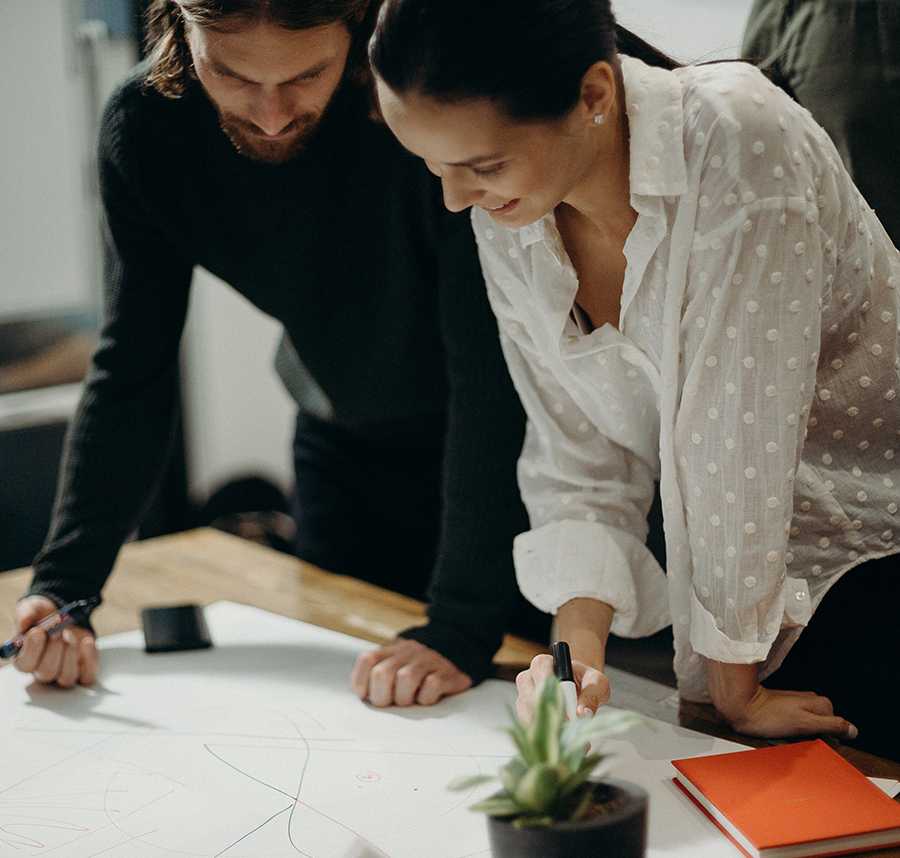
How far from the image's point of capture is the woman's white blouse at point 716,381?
2.99 feet

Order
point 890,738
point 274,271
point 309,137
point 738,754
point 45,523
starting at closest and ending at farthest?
point 738,754
point 890,738
point 309,137
point 274,271
point 45,523

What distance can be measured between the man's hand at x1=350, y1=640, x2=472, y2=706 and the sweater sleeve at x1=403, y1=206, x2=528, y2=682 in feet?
0.14

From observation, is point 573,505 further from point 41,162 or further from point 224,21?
point 41,162

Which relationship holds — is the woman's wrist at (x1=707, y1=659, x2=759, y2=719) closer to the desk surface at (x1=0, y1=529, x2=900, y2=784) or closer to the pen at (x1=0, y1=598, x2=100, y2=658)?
the desk surface at (x1=0, y1=529, x2=900, y2=784)

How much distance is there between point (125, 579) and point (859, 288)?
1000mm

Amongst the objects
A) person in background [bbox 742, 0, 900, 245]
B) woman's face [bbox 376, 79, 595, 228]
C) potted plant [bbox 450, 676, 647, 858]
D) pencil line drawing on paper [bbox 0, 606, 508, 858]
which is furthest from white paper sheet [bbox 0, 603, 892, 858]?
person in background [bbox 742, 0, 900, 245]

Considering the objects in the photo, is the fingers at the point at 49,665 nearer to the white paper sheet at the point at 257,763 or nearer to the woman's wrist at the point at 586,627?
the white paper sheet at the point at 257,763

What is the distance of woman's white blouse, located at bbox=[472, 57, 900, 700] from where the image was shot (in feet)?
2.99

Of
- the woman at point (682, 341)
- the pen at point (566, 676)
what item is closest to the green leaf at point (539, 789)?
the pen at point (566, 676)

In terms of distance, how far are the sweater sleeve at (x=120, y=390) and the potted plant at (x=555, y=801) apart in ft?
2.55

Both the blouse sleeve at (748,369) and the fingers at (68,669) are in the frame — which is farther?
the fingers at (68,669)

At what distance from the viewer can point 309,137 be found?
1.24m

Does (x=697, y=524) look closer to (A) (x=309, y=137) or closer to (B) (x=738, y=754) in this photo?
(B) (x=738, y=754)

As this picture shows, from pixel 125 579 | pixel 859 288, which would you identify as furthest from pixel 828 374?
→ pixel 125 579
